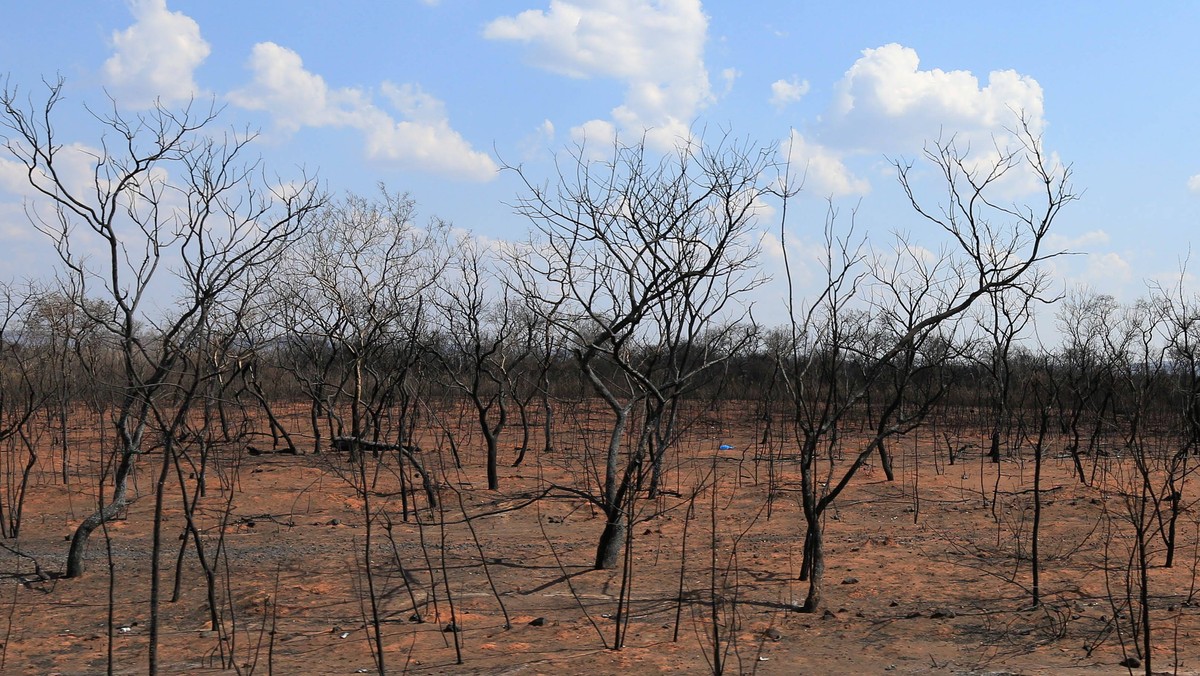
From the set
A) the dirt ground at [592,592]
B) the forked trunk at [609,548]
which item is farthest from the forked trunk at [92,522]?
the forked trunk at [609,548]

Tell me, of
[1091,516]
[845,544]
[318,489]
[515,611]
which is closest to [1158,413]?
[1091,516]

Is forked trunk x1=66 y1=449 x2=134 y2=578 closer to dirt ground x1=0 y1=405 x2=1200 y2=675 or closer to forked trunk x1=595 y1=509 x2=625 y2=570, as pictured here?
dirt ground x1=0 y1=405 x2=1200 y2=675

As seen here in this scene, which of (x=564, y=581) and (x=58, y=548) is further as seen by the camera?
(x=58, y=548)

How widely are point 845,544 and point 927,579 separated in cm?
162

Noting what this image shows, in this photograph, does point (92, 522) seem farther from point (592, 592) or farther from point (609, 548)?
point (609, 548)

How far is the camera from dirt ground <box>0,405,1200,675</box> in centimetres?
565

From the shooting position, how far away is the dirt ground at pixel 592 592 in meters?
5.65

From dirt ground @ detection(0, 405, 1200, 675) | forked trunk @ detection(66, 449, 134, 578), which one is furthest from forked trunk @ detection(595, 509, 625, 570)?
forked trunk @ detection(66, 449, 134, 578)

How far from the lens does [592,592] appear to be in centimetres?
746

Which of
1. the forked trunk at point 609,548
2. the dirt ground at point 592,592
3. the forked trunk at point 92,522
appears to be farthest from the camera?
the forked trunk at point 609,548

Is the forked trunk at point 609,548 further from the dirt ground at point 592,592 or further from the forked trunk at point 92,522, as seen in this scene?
the forked trunk at point 92,522

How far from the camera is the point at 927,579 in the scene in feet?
26.1

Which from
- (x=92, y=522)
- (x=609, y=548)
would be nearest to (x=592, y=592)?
(x=609, y=548)

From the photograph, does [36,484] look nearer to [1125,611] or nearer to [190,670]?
[190,670]
